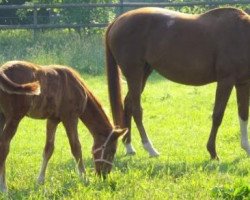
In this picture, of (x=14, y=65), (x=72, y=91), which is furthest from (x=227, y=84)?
(x=14, y=65)

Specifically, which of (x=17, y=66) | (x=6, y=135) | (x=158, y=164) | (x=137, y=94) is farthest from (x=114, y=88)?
(x=6, y=135)

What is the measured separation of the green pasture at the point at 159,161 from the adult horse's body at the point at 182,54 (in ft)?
1.46

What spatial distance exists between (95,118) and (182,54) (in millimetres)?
1980

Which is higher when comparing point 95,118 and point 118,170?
point 95,118

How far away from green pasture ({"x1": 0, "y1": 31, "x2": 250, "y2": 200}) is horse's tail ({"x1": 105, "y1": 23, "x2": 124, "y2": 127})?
0.41m

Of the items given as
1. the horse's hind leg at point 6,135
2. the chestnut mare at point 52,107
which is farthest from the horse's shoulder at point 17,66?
the horse's hind leg at point 6,135

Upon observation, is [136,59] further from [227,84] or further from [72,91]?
[72,91]

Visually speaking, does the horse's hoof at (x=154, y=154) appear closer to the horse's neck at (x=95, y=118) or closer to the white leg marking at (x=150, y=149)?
the white leg marking at (x=150, y=149)

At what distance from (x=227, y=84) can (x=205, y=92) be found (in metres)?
5.47

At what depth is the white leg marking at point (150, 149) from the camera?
27.3 ft

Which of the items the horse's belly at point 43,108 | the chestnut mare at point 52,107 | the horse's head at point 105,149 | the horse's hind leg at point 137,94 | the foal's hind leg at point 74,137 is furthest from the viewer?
the horse's hind leg at point 137,94

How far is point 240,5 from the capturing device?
2033 cm

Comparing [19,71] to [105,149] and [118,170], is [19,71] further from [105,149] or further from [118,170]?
[118,170]

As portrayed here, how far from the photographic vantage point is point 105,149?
22.2ft
